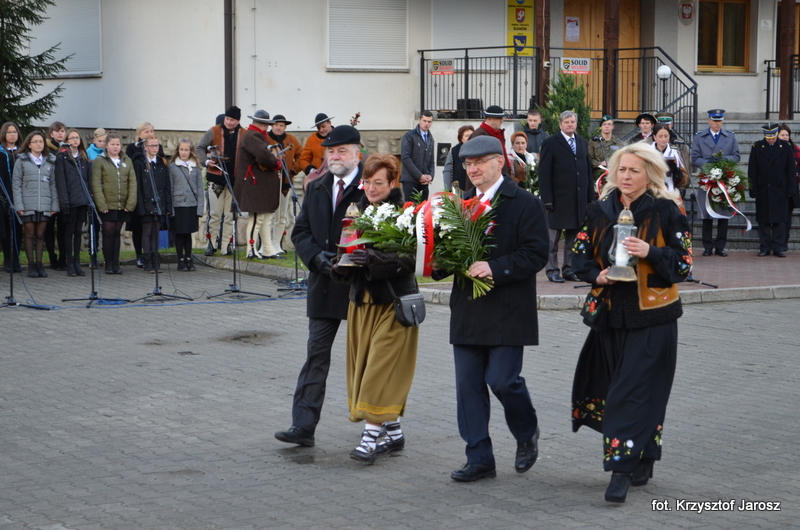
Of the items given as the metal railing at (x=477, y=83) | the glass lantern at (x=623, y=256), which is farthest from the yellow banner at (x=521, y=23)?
the glass lantern at (x=623, y=256)

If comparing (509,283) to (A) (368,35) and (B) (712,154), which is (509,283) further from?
(A) (368,35)

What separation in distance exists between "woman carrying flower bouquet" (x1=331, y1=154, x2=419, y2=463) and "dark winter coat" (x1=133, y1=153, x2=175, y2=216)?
9.21 meters

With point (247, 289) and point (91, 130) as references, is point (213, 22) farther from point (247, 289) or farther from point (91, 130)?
point (247, 289)

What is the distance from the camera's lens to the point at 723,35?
25500 millimetres

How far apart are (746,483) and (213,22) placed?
16.5m

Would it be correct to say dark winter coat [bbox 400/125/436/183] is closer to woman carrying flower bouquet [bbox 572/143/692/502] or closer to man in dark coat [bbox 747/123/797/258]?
man in dark coat [bbox 747/123/797/258]

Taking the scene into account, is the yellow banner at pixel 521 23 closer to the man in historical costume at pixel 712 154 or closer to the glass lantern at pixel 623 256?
the man in historical costume at pixel 712 154

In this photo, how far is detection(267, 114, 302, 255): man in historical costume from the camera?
662 inches

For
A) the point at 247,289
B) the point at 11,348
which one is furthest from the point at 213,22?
the point at 11,348

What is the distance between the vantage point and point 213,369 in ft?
31.2

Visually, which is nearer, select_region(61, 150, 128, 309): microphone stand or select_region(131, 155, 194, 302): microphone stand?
select_region(61, 150, 128, 309): microphone stand

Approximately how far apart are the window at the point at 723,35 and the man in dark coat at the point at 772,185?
7766 millimetres

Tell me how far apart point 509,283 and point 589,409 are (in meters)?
0.87

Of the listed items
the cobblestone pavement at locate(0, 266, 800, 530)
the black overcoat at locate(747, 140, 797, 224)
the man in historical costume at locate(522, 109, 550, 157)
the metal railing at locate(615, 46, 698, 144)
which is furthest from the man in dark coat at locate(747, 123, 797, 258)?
the cobblestone pavement at locate(0, 266, 800, 530)
